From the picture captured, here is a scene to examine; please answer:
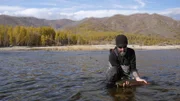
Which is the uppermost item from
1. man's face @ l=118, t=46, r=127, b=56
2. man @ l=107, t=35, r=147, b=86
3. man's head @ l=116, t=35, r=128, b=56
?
man's head @ l=116, t=35, r=128, b=56

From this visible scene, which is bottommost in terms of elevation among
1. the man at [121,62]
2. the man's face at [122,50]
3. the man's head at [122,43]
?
the man at [121,62]

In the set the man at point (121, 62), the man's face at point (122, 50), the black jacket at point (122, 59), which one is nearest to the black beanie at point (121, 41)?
the man at point (121, 62)

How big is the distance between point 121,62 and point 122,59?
0.64 ft

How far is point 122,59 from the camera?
11055 millimetres

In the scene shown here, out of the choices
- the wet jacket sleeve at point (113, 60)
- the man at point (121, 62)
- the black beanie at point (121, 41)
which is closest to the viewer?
the black beanie at point (121, 41)

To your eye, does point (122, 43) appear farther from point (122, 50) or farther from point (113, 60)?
point (113, 60)

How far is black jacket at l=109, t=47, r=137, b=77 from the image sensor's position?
1093 cm

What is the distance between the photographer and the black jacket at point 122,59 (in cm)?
1093

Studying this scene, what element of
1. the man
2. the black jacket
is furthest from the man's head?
the black jacket

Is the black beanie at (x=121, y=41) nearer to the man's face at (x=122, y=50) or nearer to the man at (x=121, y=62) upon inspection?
the man at (x=121, y=62)

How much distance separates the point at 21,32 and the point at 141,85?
137 metres

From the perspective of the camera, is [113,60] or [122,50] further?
[113,60]

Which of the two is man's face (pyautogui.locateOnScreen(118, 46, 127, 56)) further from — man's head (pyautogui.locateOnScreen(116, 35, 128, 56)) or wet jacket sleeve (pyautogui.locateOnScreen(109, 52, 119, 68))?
wet jacket sleeve (pyautogui.locateOnScreen(109, 52, 119, 68))

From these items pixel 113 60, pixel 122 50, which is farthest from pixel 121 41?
pixel 113 60
